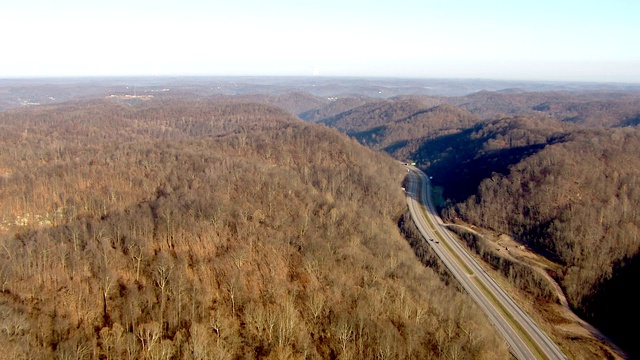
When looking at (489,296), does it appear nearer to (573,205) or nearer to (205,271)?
(573,205)

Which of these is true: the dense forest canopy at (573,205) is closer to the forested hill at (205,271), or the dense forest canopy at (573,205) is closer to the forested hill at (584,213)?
the forested hill at (584,213)

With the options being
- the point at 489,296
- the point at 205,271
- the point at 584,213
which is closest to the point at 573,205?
the point at 584,213

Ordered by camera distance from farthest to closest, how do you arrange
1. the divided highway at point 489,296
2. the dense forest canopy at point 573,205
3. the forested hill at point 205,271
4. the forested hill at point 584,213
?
1. the dense forest canopy at point 573,205
2. the forested hill at point 584,213
3. the divided highway at point 489,296
4. the forested hill at point 205,271

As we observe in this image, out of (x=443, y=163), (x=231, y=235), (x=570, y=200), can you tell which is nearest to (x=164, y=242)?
(x=231, y=235)

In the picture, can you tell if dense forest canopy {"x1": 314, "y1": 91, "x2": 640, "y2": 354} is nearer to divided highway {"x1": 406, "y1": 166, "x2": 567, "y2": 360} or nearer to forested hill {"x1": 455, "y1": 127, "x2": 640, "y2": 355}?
forested hill {"x1": 455, "y1": 127, "x2": 640, "y2": 355}

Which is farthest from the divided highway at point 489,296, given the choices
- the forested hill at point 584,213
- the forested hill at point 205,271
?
the forested hill at point 584,213
